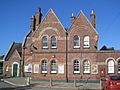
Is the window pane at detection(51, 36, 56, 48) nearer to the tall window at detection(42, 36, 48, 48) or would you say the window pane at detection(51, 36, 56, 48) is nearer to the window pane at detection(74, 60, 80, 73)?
the tall window at detection(42, 36, 48, 48)

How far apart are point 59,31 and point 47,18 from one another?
296 centimetres

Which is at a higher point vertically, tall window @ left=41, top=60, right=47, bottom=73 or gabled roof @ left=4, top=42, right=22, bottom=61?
gabled roof @ left=4, top=42, right=22, bottom=61

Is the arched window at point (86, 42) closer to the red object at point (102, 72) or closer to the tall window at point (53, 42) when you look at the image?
the red object at point (102, 72)

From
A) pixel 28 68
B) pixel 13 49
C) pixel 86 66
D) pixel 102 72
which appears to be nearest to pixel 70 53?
pixel 86 66

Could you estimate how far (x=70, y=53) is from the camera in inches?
1478

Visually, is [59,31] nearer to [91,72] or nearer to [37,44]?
[37,44]

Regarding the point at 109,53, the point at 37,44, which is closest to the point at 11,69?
the point at 37,44

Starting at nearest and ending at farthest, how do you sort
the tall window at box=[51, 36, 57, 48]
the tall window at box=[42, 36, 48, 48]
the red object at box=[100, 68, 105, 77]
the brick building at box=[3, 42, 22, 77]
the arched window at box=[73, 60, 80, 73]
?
the red object at box=[100, 68, 105, 77] → the arched window at box=[73, 60, 80, 73] → the tall window at box=[51, 36, 57, 48] → the tall window at box=[42, 36, 48, 48] → the brick building at box=[3, 42, 22, 77]

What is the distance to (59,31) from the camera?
38.0 m

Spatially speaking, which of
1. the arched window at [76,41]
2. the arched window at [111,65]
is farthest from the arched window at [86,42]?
the arched window at [111,65]

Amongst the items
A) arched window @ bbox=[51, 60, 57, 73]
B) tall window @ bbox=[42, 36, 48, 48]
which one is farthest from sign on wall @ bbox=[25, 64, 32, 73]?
arched window @ bbox=[51, 60, 57, 73]

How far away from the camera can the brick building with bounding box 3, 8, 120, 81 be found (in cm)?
3669

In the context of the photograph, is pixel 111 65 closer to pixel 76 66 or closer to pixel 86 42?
pixel 86 42

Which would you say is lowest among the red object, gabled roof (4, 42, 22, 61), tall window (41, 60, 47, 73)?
the red object
